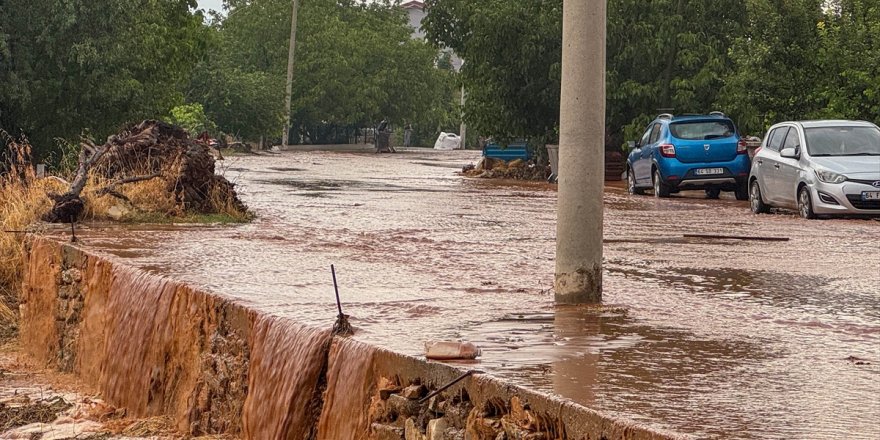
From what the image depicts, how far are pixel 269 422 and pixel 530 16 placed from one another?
93.9 ft

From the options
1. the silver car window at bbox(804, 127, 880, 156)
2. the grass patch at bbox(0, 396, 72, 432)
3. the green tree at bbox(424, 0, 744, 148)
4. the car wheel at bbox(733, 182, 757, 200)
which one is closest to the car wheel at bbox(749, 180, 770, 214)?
the silver car window at bbox(804, 127, 880, 156)

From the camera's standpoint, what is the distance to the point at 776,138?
22781 mm

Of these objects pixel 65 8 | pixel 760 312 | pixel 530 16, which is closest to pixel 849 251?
pixel 760 312

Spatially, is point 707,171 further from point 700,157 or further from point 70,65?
point 70,65

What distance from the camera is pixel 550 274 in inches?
460

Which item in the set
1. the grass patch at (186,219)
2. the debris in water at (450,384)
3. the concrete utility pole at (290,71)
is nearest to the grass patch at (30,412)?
the debris in water at (450,384)

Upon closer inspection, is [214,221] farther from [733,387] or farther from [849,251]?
[733,387]

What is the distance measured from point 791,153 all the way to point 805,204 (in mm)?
956

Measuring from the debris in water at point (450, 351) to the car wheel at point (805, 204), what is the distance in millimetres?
14065

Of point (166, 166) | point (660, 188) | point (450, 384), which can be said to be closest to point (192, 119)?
point (660, 188)

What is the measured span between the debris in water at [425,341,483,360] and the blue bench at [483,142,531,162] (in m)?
34.8

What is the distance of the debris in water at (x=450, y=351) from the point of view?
6969mm

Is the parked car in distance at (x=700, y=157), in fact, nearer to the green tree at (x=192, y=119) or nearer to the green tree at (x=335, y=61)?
the green tree at (x=192, y=119)

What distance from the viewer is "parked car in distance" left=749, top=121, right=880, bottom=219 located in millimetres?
19797
